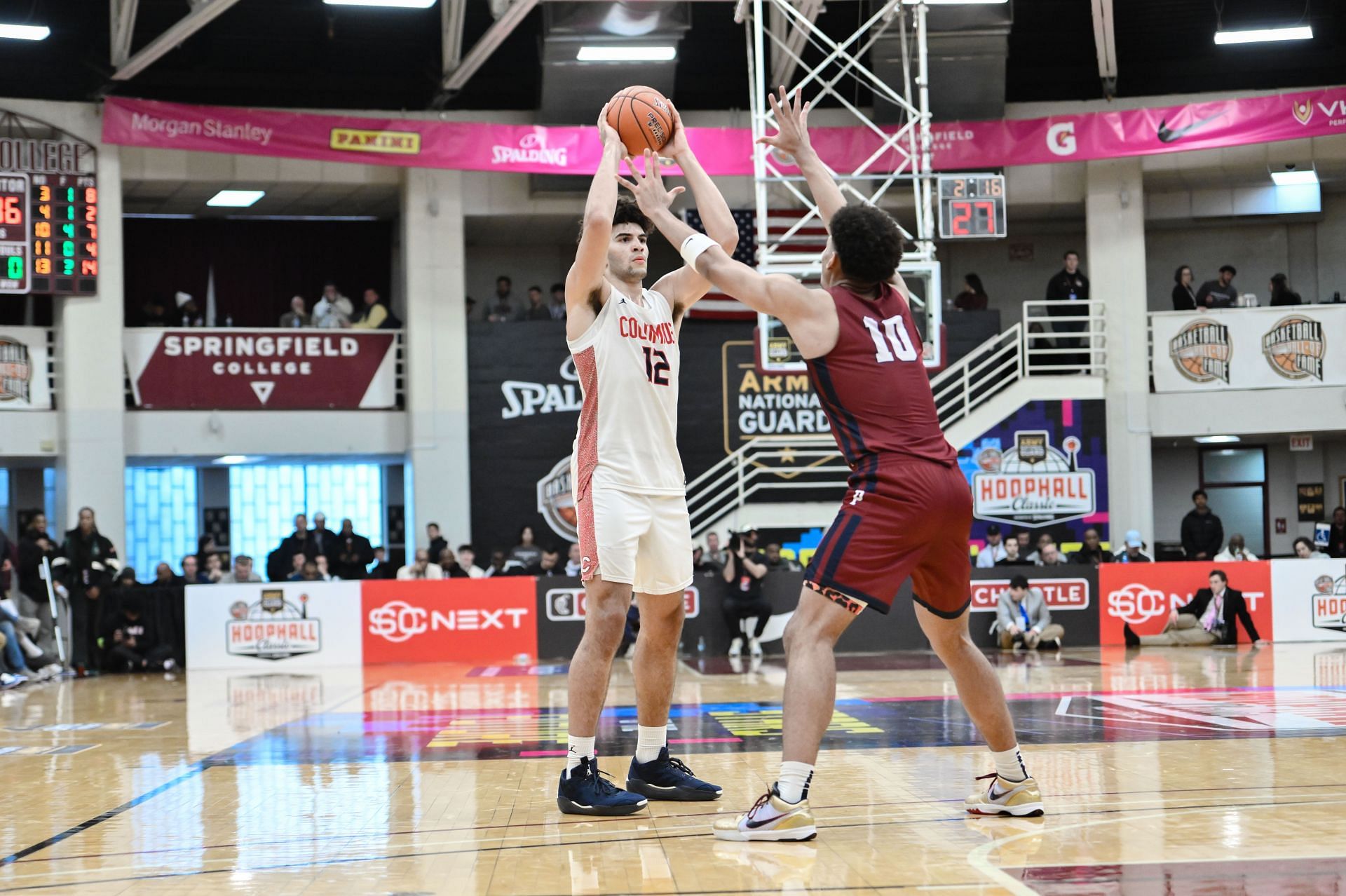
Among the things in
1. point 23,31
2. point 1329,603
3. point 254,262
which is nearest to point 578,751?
point 1329,603

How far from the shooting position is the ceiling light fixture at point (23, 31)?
1866cm

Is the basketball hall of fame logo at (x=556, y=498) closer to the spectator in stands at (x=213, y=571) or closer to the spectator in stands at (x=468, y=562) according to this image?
the spectator in stands at (x=468, y=562)

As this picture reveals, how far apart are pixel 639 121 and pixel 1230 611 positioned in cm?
1296

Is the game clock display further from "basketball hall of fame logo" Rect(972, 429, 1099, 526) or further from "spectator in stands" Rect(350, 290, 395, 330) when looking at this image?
"spectator in stands" Rect(350, 290, 395, 330)

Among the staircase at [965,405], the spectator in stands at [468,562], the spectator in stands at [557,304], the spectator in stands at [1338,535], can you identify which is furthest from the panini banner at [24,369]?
the spectator in stands at [1338,535]

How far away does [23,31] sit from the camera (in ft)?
61.8

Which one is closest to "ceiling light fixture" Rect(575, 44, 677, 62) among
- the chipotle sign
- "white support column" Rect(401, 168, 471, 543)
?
"white support column" Rect(401, 168, 471, 543)

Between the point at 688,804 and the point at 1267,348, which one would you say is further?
the point at 1267,348

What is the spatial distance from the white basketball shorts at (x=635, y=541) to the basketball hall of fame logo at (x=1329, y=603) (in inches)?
539

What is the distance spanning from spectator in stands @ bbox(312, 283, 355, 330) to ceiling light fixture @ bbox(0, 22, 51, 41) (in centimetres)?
549

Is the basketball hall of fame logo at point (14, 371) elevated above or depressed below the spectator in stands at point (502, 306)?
below

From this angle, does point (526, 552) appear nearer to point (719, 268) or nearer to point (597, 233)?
point (597, 233)

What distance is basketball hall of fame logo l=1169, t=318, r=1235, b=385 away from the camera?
21.9 m

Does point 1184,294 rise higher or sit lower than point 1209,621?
higher
